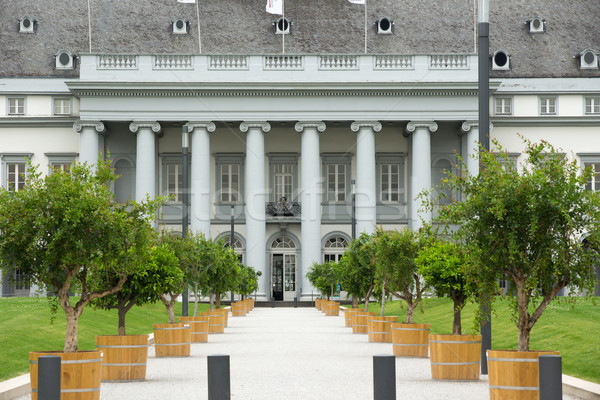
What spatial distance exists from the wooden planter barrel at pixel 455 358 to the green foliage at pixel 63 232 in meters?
5.83

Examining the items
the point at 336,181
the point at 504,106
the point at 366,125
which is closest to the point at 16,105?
the point at 336,181

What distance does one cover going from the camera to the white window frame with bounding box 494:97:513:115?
223 ft

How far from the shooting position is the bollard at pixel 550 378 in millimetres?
10016

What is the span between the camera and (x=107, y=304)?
21.1m

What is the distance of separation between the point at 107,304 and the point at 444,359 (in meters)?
7.71

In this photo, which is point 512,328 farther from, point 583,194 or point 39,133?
point 39,133

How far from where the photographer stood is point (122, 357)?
1780 centimetres

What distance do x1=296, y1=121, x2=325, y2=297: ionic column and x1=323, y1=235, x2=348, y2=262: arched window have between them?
3.66m

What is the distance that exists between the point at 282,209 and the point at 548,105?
19.9 m

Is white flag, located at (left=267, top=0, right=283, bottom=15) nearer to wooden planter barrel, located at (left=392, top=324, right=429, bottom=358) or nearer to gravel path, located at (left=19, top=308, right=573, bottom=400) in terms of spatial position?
gravel path, located at (left=19, top=308, right=573, bottom=400)

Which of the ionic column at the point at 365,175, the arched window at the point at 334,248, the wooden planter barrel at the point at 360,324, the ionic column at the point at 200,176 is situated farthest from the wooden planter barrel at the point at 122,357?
the arched window at the point at 334,248

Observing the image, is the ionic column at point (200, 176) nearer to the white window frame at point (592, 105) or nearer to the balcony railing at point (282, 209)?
the balcony railing at point (282, 209)

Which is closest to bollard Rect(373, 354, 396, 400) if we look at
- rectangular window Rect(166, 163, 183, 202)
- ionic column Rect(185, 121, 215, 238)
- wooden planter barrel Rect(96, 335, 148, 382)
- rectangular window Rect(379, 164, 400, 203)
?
wooden planter barrel Rect(96, 335, 148, 382)

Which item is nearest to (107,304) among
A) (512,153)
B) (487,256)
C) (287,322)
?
(487,256)
